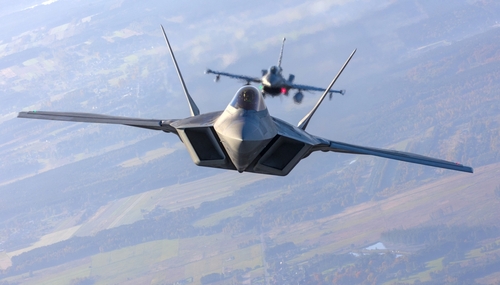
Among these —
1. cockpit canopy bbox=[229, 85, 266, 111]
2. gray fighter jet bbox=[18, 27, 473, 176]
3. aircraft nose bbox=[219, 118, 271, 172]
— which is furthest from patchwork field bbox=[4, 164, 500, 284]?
aircraft nose bbox=[219, 118, 271, 172]

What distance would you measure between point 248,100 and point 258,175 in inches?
2660

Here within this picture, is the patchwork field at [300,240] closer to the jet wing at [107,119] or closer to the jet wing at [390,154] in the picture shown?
the jet wing at [107,119]

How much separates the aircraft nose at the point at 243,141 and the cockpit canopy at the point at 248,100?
532 mm

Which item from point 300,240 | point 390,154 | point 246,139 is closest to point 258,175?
point 300,240

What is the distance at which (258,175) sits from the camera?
272ft

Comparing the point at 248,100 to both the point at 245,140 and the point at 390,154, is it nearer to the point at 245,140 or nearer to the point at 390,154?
the point at 245,140

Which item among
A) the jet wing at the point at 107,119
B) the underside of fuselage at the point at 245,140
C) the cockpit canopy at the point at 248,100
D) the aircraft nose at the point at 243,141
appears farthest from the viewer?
the jet wing at the point at 107,119

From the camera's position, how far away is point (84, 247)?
76.1 metres

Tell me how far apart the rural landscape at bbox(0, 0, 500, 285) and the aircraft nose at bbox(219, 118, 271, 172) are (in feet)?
157

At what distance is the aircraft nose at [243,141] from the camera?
48.0 feet

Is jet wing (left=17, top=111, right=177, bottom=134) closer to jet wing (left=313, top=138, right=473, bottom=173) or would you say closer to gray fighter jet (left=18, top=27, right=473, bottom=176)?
gray fighter jet (left=18, top=27, right=473, bottom=176)

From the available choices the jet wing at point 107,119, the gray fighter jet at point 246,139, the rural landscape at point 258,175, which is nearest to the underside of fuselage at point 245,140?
the gray fighter jet at point 246,139

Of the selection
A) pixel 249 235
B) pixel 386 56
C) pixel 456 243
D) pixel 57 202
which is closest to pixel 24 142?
pixel 57 202

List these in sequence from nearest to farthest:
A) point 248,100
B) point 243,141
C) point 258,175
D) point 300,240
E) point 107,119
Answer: point 243,141, point 248,100, point 107,119, point 300,240, point 258,175
